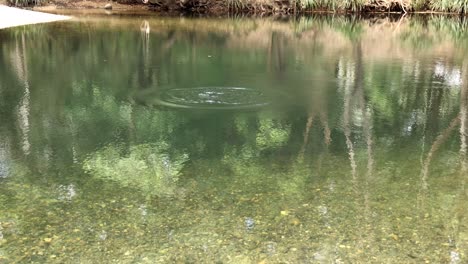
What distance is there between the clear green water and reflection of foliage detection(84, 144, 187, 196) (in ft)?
0.06

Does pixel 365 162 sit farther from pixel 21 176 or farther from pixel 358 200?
pixel 21 176

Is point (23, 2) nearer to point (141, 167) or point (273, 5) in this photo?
point (273, 5)

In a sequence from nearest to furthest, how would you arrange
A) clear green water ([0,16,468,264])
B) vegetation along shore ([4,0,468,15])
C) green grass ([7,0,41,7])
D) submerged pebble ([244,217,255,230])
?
clear green water ([0,16,468,264]), submerged pebble ([244,217,255,230]), vegetation along shore ([4,0,468,15]), green grass ([7,0,41,7])

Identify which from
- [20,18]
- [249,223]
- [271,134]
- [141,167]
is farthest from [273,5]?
[249,223]

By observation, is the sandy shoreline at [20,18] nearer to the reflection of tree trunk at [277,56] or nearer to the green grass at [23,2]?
the green grass at [23,2]

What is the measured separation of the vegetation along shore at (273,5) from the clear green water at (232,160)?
12563 mm

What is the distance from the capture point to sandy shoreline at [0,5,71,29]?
16.7m

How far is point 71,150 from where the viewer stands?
16.1ft

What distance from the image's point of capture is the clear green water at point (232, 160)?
3.29 metres

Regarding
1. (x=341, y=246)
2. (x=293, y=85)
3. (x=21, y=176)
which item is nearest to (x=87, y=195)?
(x=21, y=176)

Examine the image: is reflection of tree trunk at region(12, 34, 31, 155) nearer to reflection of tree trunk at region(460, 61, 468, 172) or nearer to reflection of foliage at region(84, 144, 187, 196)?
reflection of foliage at region(84, 144, 187, 196)

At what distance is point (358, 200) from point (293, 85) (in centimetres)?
389

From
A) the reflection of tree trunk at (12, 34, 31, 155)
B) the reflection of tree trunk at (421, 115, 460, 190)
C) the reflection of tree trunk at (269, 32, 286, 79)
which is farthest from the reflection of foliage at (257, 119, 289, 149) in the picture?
the reflection of tree trunk at (269, 32, 286, 79)

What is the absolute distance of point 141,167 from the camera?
459 centimetres
